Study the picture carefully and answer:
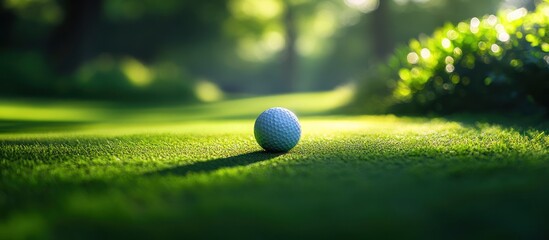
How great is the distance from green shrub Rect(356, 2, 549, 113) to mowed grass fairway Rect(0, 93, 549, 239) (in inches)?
83.1

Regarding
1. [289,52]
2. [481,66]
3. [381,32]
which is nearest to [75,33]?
[381,32]

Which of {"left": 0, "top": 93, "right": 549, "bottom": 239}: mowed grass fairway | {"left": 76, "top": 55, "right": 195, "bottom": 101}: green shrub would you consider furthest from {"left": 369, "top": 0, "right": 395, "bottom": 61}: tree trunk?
{"left": 0, "top": 93, "right": 549, "bottom": 239}: mowed grass fairway

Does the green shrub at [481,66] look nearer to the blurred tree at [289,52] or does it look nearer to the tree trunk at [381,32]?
the tree trunk at [381,32]

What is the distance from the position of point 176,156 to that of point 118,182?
1011mm

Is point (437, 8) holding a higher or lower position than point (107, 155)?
higher

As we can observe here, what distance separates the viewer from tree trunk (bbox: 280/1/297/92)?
33.4 metres

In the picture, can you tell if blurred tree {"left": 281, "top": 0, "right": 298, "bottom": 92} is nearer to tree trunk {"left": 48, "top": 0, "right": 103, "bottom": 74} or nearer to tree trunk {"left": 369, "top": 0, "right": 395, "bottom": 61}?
tree trunk {"left": 369, "top": 0, "right": 395, "bottom": 61}

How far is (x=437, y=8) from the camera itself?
3794cm

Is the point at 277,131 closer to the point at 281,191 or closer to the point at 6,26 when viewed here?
the point at 281,191

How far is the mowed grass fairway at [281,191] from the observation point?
1881 millimetres

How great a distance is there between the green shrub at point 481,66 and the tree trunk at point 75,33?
56.5 feet

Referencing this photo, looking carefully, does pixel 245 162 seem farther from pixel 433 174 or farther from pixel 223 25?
pixel 223 25

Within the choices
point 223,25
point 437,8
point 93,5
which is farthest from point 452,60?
point 437,8

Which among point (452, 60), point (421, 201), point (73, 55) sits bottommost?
point (421, 201)
